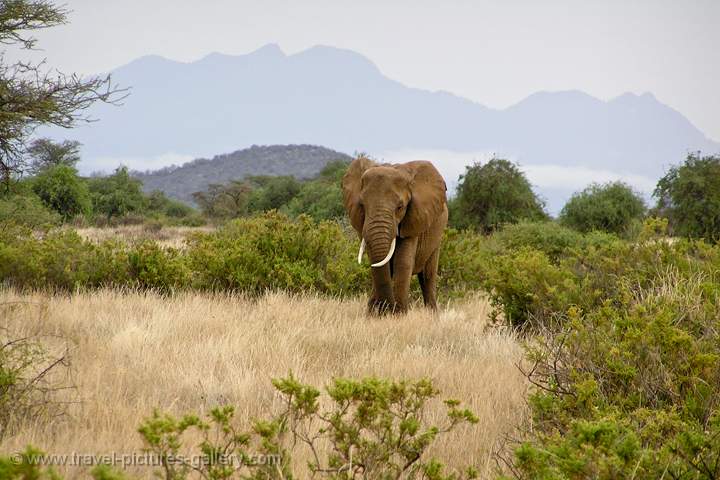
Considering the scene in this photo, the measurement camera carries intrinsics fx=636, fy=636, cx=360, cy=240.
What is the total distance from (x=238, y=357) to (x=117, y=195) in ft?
151

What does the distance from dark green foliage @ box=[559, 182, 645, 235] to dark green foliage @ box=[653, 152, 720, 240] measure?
6.62ft

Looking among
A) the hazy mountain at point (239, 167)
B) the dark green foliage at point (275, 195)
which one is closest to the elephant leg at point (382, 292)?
the dark green foliage at point (275, 195)

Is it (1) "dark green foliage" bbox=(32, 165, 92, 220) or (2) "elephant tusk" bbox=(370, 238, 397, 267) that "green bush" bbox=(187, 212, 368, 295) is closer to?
(2) "elephant tusk" bbox=(370, 238, 397, 267)

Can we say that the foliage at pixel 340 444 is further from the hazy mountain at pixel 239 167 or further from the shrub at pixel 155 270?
the hazy mountain at pixel 239 167

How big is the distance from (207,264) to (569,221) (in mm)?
27572

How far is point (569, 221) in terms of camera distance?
110ft

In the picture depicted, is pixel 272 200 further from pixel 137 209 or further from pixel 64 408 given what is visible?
pixel 64 408

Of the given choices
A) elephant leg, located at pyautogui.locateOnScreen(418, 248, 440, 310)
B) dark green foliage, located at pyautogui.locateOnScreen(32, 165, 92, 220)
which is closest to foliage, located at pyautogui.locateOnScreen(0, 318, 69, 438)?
elephant leg, located at pyautogui.locateOnScreen(418, 248, 440, 310)

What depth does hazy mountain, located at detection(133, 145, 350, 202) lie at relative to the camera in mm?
131375

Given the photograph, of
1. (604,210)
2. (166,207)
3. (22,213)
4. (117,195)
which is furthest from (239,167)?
(22,213)

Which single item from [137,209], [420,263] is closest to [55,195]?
[137,209]

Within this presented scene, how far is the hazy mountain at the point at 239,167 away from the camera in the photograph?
131m

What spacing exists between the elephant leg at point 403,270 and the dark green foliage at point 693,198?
84.1ft

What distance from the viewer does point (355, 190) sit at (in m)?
7.79
